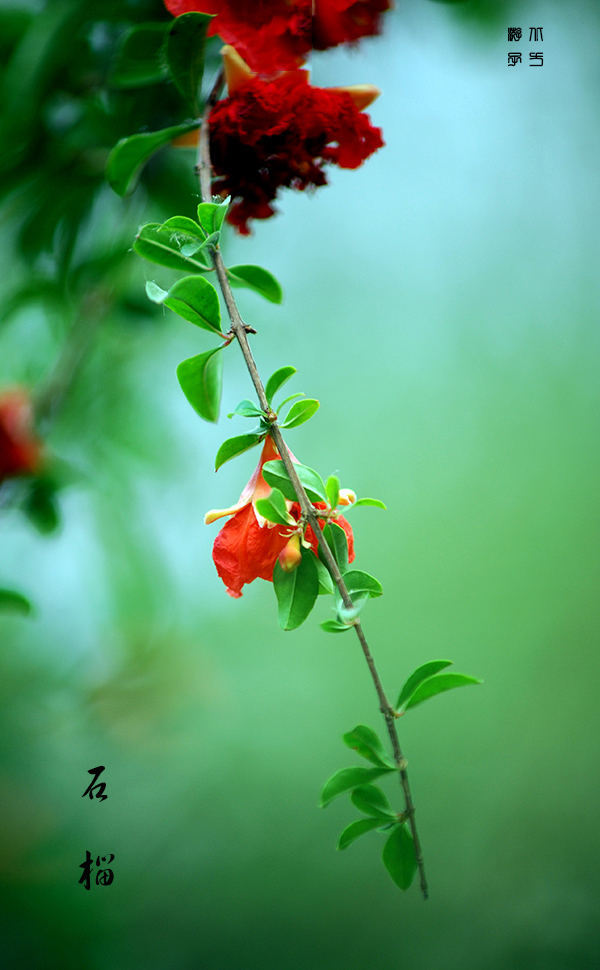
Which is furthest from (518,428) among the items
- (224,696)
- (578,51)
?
(224,696)

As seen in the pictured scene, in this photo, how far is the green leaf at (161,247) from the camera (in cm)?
23

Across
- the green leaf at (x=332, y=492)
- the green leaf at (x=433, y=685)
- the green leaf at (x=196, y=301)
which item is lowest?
the green leaf at (x=433, y=685)

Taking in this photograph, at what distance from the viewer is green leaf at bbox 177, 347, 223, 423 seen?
0.82 ft

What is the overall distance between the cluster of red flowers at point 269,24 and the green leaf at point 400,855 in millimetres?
361

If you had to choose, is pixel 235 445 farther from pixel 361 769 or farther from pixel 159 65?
pixel 159 65

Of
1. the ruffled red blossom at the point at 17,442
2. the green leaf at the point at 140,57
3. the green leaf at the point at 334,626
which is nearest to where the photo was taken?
the green leaf at the point at 334,626

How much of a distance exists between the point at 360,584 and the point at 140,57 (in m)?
0.36

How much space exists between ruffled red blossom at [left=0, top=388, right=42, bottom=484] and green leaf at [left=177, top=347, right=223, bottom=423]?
31 cm

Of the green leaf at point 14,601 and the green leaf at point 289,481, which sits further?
the green leaf at point 14,601

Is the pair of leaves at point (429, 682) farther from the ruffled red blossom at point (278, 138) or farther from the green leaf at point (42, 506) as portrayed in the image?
the green leaf at point (42, 506)

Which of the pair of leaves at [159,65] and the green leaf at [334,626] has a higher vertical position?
the pair of leaves at [159,65]

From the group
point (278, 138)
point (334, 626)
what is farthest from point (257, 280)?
point (334, 626)

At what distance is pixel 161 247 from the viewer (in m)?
0.24

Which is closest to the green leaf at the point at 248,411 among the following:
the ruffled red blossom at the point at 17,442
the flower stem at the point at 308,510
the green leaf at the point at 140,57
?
the flower stem at the point at 308,510
